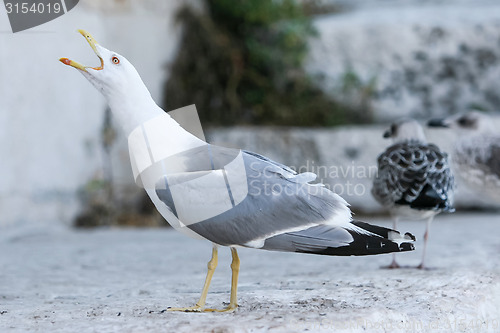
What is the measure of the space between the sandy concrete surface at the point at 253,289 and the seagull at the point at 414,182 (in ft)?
1.04

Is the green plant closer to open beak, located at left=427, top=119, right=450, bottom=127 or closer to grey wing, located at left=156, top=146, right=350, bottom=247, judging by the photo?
open beak, located at left=427, top=119, right=450, bottom=127

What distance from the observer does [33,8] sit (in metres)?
5.08

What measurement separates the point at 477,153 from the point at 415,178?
1.06 metres

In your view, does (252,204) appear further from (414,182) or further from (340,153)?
Answer: (340,153)

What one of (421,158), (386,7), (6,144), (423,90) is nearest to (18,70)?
(6,144)

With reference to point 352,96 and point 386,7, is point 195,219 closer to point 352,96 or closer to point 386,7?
point 352,96

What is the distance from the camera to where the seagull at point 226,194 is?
87.7 inches

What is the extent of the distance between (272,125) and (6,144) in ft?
9.15

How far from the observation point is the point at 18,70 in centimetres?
509

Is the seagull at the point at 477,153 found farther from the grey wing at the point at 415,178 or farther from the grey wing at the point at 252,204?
the grey wing at the point at 252,204

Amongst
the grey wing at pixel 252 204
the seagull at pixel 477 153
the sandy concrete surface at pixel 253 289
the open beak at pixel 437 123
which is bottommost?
the sandy concrete surface at pixel 253 289

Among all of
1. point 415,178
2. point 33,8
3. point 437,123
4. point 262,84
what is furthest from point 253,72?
point 415,178

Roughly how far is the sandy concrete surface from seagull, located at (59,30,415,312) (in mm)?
222

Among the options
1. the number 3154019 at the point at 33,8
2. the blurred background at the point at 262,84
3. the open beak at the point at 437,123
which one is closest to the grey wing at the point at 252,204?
the open beak at the point at 437,123
